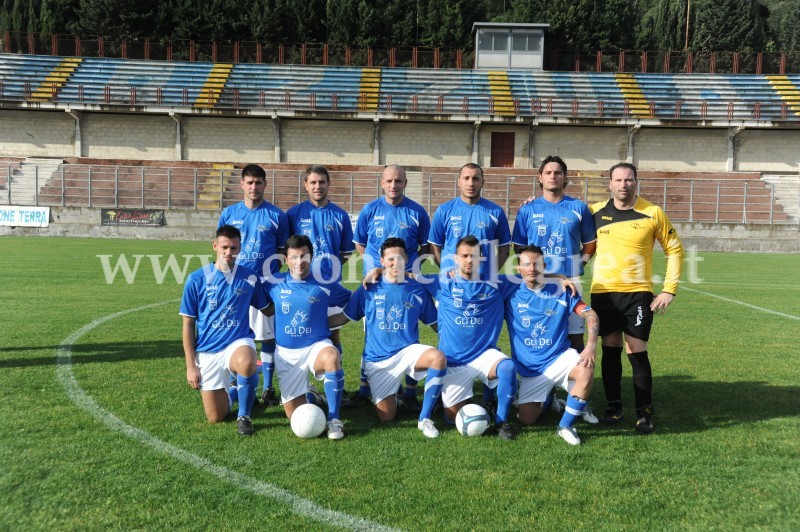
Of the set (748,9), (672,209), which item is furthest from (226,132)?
(748,9)

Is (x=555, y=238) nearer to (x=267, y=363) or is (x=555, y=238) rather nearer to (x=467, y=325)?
(x=467, y=325)

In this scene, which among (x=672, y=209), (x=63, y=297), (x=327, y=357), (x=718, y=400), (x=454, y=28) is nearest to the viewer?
(x=327, y=357)

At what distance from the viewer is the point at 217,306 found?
4590 mm

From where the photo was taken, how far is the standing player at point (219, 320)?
4395 mm

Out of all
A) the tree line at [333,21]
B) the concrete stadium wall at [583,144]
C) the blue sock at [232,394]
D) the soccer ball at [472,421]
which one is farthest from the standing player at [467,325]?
the tree line at [333,21]

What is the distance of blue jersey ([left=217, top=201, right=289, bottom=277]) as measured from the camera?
520 cm


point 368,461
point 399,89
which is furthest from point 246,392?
point 399,89

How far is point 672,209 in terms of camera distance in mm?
23328

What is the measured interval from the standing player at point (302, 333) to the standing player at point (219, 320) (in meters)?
0.21

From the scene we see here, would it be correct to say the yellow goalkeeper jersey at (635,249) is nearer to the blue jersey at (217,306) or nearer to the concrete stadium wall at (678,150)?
the blue jersey at (217,306)

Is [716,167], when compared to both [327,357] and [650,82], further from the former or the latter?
[327,357]

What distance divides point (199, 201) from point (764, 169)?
87.9ft

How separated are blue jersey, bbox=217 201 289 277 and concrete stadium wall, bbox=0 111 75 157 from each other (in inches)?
1166

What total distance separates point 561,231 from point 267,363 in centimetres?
268
